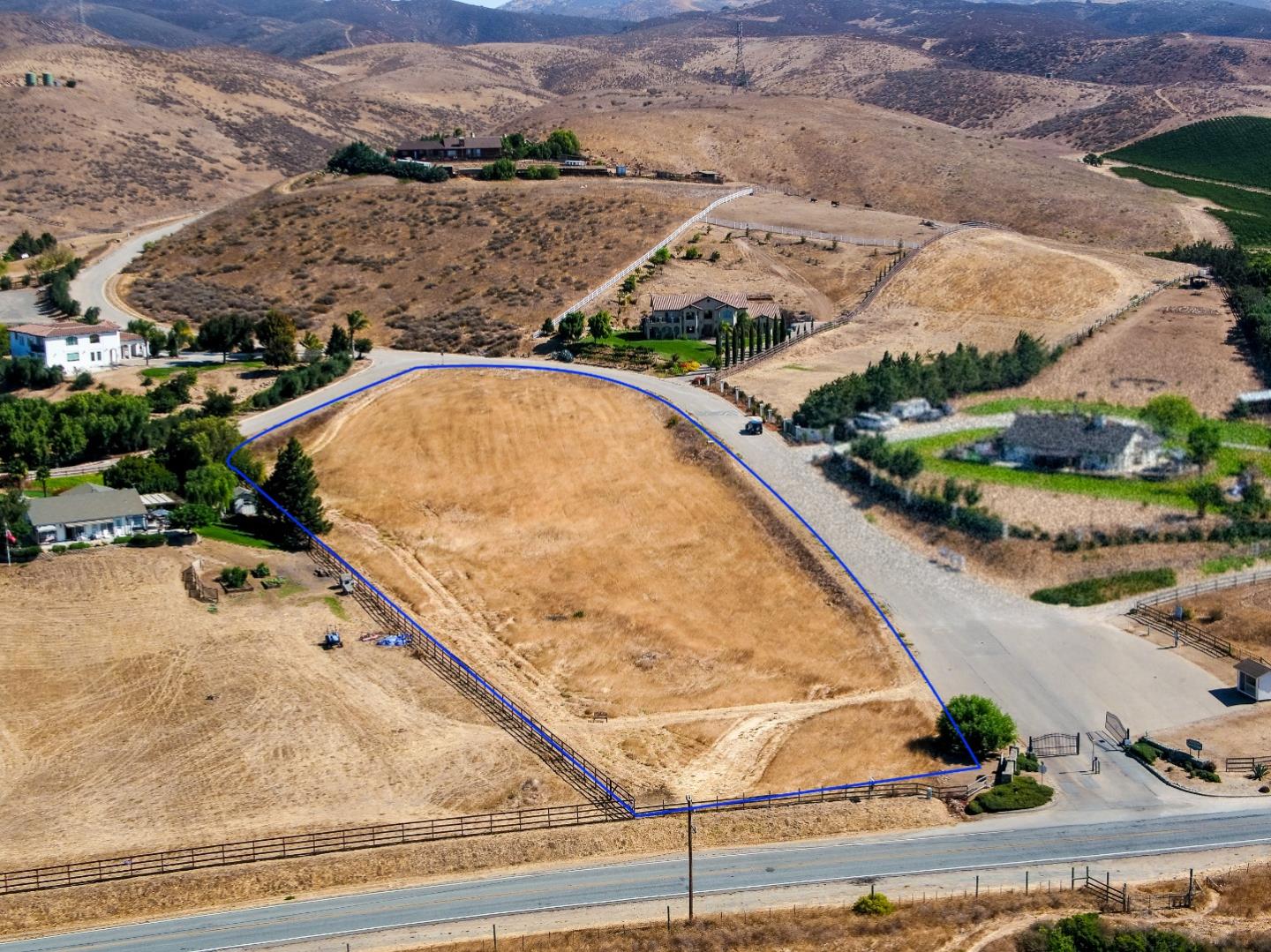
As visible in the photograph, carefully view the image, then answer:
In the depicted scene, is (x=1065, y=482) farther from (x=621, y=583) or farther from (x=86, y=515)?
(x=86, y=515)

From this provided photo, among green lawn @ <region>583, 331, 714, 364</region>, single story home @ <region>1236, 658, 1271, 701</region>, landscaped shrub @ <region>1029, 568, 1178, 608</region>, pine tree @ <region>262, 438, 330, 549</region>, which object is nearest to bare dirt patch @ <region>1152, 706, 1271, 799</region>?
single story home @ <region>1236, 658, 1271, 701</region>

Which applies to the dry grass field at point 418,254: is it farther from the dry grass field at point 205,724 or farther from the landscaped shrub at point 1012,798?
the landscaped shrub at point 1012,798

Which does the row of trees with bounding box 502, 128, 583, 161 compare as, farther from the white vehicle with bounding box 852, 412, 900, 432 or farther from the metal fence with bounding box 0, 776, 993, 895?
the metal fence with bounding box 0, 776, 993, 895

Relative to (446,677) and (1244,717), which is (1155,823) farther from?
(446,677)

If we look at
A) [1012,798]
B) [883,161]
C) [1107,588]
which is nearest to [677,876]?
[1012,798]

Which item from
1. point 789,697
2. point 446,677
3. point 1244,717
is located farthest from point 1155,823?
point 446,677

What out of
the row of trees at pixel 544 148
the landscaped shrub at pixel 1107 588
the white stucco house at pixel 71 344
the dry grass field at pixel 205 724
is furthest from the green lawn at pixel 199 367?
the landscaped shrub at pixel 1107 588
